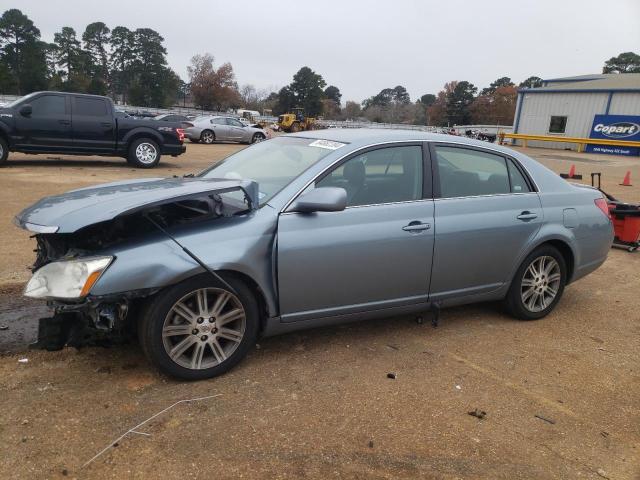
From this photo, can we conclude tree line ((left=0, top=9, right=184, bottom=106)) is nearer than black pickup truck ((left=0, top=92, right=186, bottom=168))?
No

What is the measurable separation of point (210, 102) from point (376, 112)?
4316 centimetres

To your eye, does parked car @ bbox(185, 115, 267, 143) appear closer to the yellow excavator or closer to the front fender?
the yellow excavator

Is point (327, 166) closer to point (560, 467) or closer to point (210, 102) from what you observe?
point (560, 467)

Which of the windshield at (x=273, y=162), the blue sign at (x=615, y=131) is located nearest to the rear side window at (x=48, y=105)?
the windshield at (x=273, y=162)

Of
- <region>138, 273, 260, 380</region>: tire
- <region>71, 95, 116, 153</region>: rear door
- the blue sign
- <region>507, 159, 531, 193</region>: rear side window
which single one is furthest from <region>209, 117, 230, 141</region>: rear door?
the blue sign

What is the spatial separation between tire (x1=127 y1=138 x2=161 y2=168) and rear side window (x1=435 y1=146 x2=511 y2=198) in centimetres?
1087

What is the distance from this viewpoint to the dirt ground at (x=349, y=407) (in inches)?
93.9

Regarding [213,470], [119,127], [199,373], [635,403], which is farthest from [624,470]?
[119,127]

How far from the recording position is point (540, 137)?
35406mm

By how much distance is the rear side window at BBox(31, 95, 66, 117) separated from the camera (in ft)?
37.1

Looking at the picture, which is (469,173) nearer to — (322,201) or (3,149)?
(322,201)

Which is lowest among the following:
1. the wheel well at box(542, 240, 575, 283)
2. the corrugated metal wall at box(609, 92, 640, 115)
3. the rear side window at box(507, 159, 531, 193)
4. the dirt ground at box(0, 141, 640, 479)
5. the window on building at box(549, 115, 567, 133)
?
the dirt ground at box(0, 141, 640, 479)

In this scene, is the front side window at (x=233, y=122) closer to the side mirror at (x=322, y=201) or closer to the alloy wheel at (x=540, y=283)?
the alloy wheel at (x=540, y=283)

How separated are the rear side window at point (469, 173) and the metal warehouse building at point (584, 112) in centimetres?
3361
